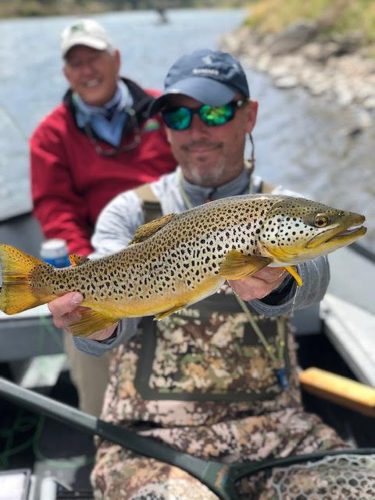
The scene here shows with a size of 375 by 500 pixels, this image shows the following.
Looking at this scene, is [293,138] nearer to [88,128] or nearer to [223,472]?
[88,128]

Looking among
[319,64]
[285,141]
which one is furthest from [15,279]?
[319,64]

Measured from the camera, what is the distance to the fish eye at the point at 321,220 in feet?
5.65

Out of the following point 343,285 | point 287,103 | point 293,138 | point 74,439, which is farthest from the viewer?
point 287,103

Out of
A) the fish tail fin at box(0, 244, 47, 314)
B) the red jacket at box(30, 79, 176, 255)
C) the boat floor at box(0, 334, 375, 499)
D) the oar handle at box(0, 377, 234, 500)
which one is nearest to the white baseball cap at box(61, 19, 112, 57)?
the red jacket at box(30, 79, 176, 255)

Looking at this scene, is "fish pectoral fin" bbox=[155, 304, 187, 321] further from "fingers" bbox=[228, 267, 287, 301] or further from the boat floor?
the boat floor

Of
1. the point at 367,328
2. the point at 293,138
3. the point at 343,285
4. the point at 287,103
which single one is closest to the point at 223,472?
the point at 367,328

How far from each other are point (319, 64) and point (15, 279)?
2670cm

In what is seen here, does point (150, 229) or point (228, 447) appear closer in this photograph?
point (150, 229)

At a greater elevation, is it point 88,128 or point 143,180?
point 88,128

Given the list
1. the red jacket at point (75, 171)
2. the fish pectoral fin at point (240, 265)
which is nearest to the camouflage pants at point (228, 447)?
the fish pectoral fin at point (240, 265)

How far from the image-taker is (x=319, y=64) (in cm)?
2677

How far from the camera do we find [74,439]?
12.4 feet

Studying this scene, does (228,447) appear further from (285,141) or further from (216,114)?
(285,141)

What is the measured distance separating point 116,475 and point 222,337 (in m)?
0.68
